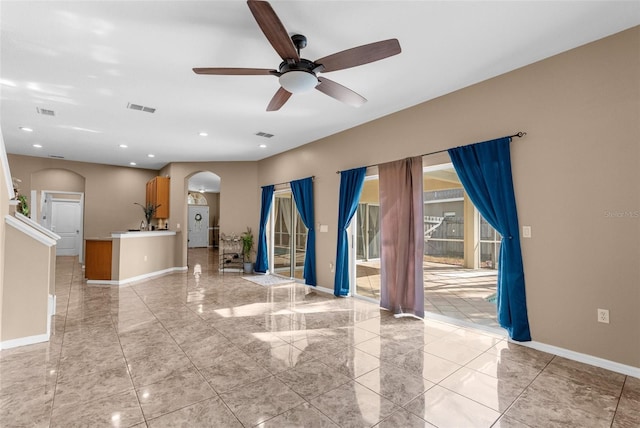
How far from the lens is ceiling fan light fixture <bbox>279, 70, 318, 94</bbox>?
2.56 metres

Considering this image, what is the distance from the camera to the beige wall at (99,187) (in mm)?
7977

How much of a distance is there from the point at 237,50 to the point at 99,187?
7806 mm

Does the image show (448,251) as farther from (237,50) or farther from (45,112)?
(45,112)

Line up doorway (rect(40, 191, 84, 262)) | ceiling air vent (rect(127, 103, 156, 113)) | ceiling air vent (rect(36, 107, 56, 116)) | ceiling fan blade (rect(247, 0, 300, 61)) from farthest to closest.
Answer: doorway (rect(40, 191, 84, 262)) < ceiling air vent (rect(36, 107, 56, 116)) < ceiling air vent (rect(127, 103, 156, 113)) < ceiling fan blade (rect(247, 0, 300, 61))

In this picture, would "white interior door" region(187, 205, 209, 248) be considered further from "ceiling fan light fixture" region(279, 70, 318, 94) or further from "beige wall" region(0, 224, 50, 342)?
"ceiling fan light fixture" region(279, 70, 318, 94)

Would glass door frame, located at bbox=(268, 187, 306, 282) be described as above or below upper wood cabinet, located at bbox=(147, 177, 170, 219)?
below

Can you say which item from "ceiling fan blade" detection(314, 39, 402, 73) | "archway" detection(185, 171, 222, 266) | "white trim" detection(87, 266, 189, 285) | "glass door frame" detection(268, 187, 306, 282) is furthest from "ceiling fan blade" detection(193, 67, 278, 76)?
"archway" detection(185, 171, 222, 266)

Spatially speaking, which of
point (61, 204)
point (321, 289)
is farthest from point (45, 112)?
point (61, 204)

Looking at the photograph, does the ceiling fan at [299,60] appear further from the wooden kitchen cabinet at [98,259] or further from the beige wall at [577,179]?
the wooden kitchen cabinet at [98,259]

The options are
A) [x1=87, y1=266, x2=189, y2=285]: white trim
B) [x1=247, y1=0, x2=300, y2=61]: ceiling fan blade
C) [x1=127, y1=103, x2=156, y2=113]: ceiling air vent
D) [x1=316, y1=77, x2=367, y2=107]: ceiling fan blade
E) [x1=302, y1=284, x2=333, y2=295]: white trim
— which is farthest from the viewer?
[x1=87, y1=266, x2=189, y2=285]: white trim

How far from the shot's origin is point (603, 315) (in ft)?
8.90

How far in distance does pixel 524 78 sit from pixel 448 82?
0.78 m

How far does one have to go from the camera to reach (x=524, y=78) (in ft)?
10.6

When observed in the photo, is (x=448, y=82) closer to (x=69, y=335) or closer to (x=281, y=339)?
(x=281, y=339)
